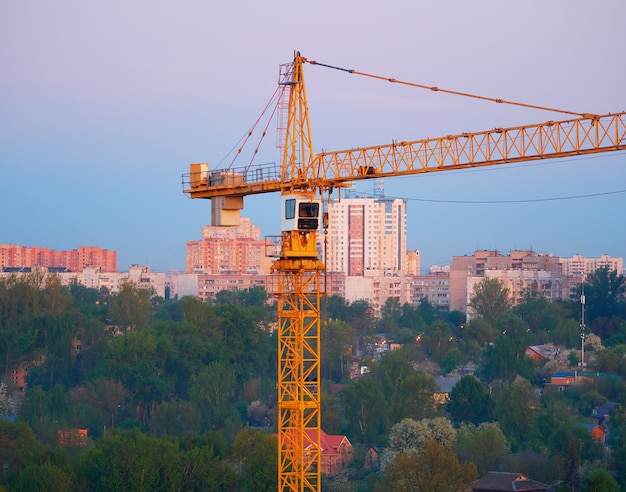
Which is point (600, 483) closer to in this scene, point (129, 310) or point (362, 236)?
point (129, 310)

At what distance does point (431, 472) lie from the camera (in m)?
31.1

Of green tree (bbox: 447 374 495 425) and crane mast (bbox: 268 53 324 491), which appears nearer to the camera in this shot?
crane mast (bbox: 268 53 324 491)

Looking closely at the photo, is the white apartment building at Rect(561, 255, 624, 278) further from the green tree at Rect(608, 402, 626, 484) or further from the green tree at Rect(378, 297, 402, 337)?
the green tree at Rect(608, 402, 626, 484)

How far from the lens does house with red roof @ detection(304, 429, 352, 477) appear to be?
38.9 metres

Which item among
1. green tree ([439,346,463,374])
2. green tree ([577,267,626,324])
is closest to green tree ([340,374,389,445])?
green tree ([439,346,463,374])

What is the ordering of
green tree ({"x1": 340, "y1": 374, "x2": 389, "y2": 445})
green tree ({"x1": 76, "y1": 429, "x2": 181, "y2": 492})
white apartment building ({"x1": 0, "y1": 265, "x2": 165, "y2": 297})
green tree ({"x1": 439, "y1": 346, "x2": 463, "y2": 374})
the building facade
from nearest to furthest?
green tree ({"x1": 76, "y1": 429, "x2": 181, "y2": 492}) → green tree ({"x1": 340, "y1": 374, "x2": 389, "y2": 445}) → green tree ({"x1": 439, "y1": 346, "x2": 463, "y2": 374}) → the building facade → white apartment building ({"x1": 0, "y1": 265, "x2": 165, "y2": 297})

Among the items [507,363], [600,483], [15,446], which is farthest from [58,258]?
[600,483]

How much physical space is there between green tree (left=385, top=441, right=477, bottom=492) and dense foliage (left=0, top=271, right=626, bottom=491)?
6 cm

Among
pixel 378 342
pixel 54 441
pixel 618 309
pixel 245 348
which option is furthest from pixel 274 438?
pixel 618 309

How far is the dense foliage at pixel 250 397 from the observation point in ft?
106

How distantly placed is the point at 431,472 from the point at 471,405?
495 inches

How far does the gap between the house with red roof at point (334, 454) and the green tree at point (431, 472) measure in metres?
6.89

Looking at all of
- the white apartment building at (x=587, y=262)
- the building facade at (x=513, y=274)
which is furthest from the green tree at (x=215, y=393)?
the white apartment building at (x=587, y=262)

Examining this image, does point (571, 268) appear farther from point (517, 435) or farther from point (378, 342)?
point (517, 435)
